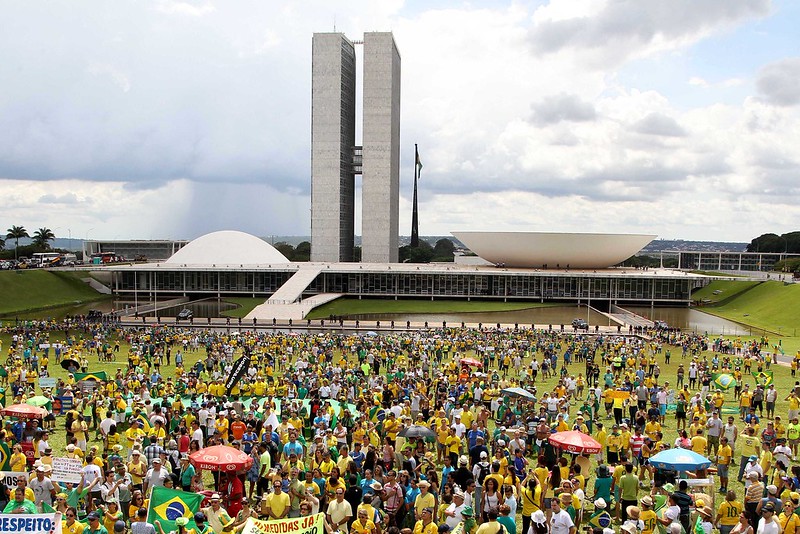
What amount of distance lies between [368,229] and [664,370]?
6566cm

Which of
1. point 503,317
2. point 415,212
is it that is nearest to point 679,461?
point 503,317

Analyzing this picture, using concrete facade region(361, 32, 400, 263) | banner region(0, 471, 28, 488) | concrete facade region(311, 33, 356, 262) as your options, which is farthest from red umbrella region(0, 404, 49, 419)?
concrete facade region(361, 32, 400, 263)

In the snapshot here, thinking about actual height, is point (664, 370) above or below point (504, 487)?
below

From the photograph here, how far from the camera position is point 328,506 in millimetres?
9406

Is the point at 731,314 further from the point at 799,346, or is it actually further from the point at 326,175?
the point at 326,175

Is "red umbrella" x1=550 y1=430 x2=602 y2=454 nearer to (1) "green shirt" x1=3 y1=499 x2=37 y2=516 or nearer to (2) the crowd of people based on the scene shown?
(2) the crowd of people

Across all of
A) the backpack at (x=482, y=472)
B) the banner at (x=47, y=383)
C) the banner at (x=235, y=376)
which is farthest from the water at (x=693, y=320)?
the backpack at (x=482, y=472)

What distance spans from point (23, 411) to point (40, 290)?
181ft

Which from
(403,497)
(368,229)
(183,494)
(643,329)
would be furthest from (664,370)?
(368,229)

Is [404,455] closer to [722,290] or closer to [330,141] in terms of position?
[722,290]

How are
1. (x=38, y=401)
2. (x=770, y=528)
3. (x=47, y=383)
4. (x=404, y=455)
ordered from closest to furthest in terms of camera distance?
(x=770, y=528) → (x=404, y=455) → (x=38, y=401) → (x=47, y=383)

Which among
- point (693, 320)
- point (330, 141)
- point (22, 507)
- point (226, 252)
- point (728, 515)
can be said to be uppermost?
point (330, 141)

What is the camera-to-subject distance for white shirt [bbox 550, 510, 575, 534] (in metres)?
8.64

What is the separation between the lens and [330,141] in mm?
90375
